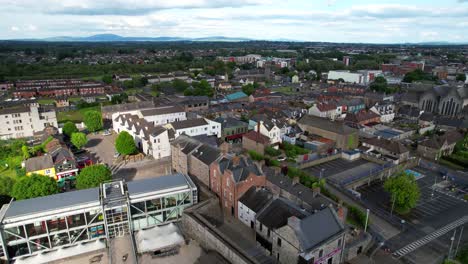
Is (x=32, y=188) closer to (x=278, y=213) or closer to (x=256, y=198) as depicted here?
(x=256, y=198)

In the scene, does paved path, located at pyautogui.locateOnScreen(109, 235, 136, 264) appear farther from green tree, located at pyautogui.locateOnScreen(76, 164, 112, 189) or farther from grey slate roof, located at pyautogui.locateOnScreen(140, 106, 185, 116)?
grey slate roof, located at pyautogui.locateOnScreen(140, 106, 185, 116)

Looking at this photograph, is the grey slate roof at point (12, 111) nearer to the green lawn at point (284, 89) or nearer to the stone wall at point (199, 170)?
the stone wall at point (199, 170)

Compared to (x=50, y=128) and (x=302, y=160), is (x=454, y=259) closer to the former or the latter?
(x=302, y=160)

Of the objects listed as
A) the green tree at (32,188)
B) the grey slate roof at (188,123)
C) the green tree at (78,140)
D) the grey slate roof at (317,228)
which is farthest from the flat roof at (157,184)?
the green tree at (78,140)

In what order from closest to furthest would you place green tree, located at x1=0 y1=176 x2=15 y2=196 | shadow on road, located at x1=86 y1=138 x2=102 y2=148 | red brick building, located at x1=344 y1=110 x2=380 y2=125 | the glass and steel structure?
the glass and steel structure < green tree, located at x1=0 y1=176 x2=15 y2=196 < shadow on road, located at x1=86 y1=138 x2=102 y2=148 < red brick building, located at x1=344 y1=110 x2=380 y2=125

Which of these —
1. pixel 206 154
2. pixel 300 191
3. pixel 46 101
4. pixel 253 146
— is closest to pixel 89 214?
pixel 206 154

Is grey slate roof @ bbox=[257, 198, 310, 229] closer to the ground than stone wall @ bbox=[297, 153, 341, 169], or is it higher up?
higher up

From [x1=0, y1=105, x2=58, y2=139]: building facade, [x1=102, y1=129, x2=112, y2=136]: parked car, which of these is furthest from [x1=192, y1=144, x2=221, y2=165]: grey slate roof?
[x1=0, y1=105, x2=58, y2=139]: building facade
